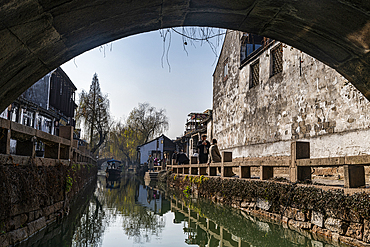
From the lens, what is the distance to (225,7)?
2670mm

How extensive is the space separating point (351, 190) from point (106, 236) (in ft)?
15.2

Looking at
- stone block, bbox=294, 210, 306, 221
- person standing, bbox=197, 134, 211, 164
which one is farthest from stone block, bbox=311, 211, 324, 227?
person standing, bbox=197, 134, 211, 164

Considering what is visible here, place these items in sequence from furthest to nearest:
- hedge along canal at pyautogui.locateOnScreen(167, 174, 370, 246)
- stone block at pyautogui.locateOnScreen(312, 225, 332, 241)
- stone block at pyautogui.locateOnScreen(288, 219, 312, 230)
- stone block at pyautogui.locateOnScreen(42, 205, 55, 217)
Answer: stone block at pyautogui.locateOnScreen(42, 205, 55, 217)
stone block at pyautogui.locateOnScreen(288, 219, 312, 230)
stone block at pyautogui.locateOnScreen(312, 225, 332, 241)
hedge along canal at pyautogui.locateOnScreen(167, 174, 370, 246)

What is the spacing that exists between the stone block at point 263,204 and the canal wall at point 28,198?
5.01 metres

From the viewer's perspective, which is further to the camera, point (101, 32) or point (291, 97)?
point (291, 97)

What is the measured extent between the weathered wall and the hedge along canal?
2.67 metres

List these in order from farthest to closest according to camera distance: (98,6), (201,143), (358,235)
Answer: (201,143) < (358,235) < (98,6)

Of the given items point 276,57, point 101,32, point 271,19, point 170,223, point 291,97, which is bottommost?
point 170,223

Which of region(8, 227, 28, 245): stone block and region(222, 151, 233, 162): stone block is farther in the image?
region(222, 151, 233, 162): stone block

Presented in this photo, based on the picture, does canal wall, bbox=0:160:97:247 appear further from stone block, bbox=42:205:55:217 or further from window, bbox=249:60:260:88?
window, bbox=249:60:260:88

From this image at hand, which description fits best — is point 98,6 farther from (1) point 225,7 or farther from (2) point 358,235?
(2) point 358,235

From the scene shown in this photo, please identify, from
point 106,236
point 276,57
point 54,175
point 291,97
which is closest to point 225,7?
point 106,236

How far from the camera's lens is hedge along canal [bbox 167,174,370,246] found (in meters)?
4.67

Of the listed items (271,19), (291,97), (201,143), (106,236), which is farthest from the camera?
(201,143)
